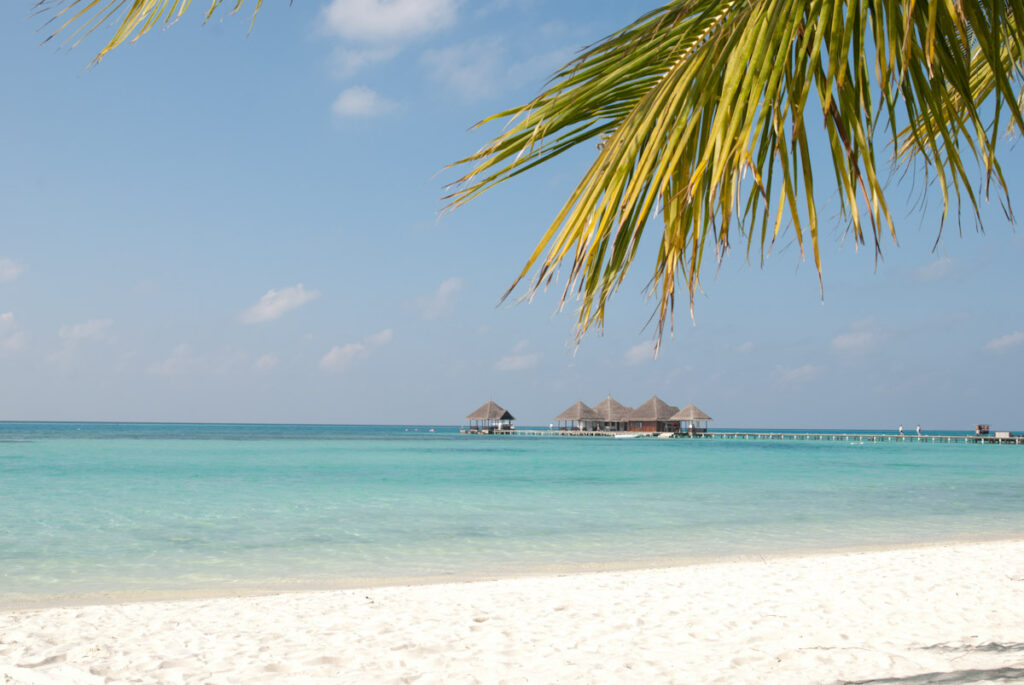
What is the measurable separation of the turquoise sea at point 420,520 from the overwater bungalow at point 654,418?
1395 inches

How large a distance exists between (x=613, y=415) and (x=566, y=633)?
186 ft

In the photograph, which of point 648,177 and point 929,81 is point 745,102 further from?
point 929,81

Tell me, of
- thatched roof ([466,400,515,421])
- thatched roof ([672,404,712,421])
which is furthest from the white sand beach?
thatched roof ([466,400,515,421])

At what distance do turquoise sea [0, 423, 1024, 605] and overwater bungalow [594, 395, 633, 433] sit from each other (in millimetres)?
36784

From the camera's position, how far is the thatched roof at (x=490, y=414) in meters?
62.8

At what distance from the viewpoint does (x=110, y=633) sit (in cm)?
479

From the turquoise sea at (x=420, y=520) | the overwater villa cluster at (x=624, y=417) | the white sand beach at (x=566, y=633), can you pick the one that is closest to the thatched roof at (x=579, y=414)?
the overwater villa cluster at (x=624, y=417)

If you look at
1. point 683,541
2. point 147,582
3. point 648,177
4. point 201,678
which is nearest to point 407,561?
point 147,582

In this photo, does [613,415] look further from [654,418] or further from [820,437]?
[820,437]

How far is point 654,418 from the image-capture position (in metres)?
58.7

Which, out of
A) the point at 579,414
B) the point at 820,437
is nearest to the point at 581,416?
the point at 579,414

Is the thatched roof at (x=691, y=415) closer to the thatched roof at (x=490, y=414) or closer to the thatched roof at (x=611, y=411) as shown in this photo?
the thatched roof at (x=611, y=411)

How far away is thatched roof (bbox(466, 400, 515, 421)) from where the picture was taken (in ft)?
206

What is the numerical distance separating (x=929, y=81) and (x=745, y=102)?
1.10 ft
